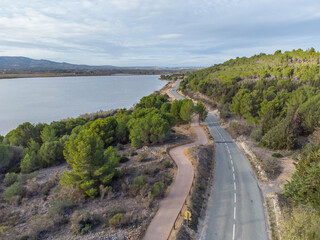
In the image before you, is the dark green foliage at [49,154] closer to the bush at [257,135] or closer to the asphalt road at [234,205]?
the asphalt road at [234,205]

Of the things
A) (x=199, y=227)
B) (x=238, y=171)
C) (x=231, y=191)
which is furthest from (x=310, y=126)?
(x=199, y=227)

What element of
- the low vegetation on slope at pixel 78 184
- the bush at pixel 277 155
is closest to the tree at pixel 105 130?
the low vegetation on slope at pixel 78 184

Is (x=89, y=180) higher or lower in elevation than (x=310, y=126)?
lower

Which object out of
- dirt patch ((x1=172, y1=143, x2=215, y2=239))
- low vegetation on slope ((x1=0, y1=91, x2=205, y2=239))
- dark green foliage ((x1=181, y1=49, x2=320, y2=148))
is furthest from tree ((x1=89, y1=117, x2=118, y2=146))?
dark green foliage ((x1=181, y1=49, x2=320, y2=148))

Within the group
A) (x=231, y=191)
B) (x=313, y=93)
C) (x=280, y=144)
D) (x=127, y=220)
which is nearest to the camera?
(x=127, y=220)

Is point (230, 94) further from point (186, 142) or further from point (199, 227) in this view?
point (199, 227)

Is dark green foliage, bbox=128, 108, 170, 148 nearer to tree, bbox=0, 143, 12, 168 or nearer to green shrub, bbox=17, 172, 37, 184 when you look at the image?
green shrub, bbox=17, 172, 37, 184

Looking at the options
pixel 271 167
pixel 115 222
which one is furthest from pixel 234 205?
pixel 115 222

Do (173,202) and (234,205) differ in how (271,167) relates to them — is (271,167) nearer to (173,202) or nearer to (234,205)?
(234,205)
